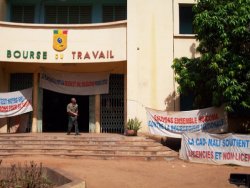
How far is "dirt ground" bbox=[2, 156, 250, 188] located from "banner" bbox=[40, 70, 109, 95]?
485 centimetres

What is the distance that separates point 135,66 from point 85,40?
2.43 meters

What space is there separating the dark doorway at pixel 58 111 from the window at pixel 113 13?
153 inches

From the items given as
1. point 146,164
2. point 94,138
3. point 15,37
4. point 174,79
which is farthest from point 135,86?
point 15,37

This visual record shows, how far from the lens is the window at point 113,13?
17234 mm

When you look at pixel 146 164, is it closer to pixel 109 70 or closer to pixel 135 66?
pixel 135 66

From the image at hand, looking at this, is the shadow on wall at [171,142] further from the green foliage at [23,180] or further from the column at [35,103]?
the green foliage at [23,180]

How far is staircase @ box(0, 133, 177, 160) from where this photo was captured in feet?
40.7

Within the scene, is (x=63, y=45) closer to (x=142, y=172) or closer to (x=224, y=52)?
(x=224, y=52)

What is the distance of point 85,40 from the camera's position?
51.1 feet

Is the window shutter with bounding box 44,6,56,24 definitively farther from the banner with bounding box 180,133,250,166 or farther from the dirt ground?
the banner with bounding box 180,133,250,166

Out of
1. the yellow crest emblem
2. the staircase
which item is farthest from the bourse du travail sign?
the staircase

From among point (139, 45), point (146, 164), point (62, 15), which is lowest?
point (146, 164)

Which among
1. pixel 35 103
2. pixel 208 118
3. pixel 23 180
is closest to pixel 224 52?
pixel 208 118

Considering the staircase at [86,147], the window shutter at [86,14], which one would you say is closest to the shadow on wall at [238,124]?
the staircase at [86,147]
